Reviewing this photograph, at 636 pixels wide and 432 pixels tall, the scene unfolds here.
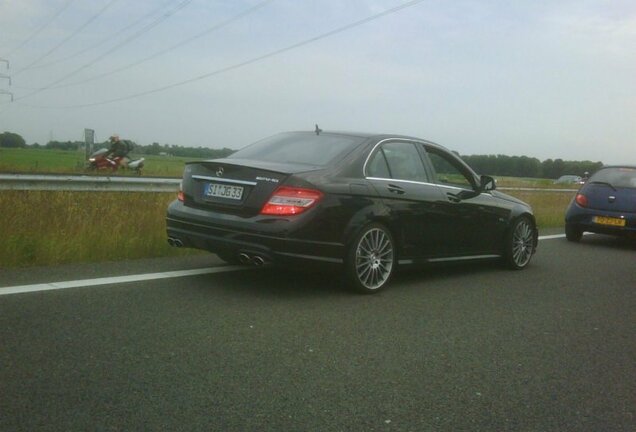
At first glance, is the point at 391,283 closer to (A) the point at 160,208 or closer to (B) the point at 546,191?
(A) the point at 160,208

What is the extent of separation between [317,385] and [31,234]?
554cm

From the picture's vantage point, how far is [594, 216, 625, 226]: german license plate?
12197mm

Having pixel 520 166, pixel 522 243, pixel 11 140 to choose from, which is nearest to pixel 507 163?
pixel 520 166

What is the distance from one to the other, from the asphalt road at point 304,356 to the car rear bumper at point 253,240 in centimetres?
40

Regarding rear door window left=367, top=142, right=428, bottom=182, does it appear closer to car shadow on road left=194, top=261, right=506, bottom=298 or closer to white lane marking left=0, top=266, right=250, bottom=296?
car shadow on road left=194, top=261, right=506, bottom=298

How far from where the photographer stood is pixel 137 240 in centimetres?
873

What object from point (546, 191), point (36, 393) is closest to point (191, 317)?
point (36, 393)

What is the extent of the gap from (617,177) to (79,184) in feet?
29.4

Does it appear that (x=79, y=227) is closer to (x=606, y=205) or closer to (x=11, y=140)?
(x=606, y=205)

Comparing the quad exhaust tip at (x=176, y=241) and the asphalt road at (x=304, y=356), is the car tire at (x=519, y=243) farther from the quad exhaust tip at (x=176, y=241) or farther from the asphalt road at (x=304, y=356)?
the quad exhaust tip at (x=176, y=241)

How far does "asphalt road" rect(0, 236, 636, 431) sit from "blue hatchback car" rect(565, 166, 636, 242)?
529 cm

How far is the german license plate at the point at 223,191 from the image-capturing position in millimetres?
6316

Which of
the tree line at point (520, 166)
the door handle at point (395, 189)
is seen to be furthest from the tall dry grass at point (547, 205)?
the door handle at point (395, 189)

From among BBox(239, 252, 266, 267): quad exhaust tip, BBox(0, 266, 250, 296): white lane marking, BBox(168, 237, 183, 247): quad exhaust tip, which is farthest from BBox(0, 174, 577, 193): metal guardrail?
BBox(239, 252, 266, 267): quad exhaust tip
